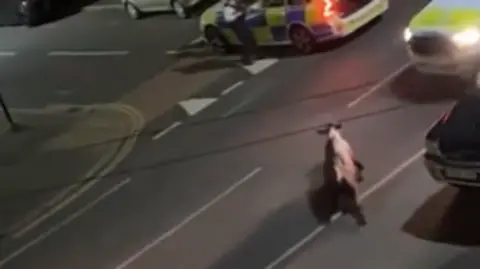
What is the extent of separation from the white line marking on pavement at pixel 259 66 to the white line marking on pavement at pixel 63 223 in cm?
260

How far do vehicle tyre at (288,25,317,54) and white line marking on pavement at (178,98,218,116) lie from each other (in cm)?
145

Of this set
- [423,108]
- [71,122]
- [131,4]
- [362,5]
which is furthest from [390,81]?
[131,4]

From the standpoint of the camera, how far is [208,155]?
9852mm

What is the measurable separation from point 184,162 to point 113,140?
4.26ft

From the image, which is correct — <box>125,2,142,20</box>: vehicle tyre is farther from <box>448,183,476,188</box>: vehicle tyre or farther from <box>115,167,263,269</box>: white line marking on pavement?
<box>448,183,476,188</box>: vehicle tyre

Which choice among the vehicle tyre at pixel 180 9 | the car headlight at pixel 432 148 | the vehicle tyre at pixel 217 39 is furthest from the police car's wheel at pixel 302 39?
the car headlight at pixel 432 148

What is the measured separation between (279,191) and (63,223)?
2330 mm

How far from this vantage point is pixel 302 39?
38.0 feet

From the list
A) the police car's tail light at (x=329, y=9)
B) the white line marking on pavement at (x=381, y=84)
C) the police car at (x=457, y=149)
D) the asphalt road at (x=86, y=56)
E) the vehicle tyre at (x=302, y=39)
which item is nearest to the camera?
the police car at (x=457, y=149)

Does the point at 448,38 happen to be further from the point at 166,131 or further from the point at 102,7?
the point at 102,7

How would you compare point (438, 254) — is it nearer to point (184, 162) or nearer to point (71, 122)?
point (184, 162)

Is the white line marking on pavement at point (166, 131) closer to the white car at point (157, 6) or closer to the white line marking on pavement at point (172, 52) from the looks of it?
the white line marking on pavement at point (172, 52)

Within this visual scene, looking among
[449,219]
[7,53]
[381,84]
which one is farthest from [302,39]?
[7,53]

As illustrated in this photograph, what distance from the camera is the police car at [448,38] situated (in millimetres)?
9477
